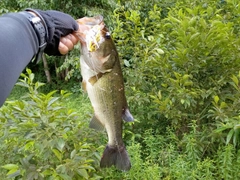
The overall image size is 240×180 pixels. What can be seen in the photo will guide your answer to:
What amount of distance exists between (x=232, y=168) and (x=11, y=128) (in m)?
1.77

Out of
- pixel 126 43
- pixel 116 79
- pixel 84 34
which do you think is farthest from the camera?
pixel 126 43

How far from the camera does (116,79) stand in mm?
1860

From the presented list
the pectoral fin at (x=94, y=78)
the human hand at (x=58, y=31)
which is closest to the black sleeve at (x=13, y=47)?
the human hand at (x=58, y=31)

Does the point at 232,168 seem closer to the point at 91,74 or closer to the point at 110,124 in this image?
the point at 110,124

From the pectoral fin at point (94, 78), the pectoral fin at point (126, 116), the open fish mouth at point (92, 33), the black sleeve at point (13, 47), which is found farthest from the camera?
the pectoral fin at point (126, 116)

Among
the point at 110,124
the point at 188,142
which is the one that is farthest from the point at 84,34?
the point at 188,142

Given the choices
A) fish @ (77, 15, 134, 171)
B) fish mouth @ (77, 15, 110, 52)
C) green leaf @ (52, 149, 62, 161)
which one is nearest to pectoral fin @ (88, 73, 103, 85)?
fish @ (77, 15, 134, 171)

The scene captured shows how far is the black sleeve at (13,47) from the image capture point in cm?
97

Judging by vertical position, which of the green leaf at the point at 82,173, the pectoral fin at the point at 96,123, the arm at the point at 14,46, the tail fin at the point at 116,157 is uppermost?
the arm at the point at 14,46

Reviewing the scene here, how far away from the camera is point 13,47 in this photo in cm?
102

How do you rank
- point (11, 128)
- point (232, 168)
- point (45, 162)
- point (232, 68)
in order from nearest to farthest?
point (11, 128), point (45, 162), point (232, 168), point (232, 68)

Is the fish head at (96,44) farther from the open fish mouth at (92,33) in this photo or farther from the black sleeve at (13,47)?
the black sleeve at (13,47)

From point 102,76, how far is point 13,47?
849mm

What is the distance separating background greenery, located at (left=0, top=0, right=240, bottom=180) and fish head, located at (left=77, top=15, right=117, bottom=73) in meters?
0.55
